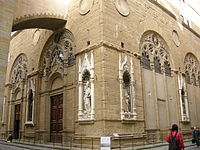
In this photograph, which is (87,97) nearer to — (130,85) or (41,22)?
(130,85)

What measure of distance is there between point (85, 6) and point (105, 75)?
5.05 metres

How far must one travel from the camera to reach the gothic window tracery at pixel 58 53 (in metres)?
14.4

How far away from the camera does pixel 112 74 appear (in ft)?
38.9

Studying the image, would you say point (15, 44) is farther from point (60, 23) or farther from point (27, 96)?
point (60, 23)

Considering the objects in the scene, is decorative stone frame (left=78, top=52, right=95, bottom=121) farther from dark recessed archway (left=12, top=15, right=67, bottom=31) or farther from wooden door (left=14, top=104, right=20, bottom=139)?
wooden door (left=14, top=104, right=20, bottom=139)

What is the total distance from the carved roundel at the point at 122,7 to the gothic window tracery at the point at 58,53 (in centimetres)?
358

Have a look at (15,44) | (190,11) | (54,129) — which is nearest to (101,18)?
(54,129)

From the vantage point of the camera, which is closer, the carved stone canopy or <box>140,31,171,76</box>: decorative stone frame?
<box>140,31,171,76</box>: decorative stone frame

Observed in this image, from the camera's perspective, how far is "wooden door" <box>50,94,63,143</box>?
14.4 m

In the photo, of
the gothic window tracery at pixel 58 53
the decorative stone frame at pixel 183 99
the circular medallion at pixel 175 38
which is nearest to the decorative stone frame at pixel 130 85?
the gothic window tracery at pixel 58 53

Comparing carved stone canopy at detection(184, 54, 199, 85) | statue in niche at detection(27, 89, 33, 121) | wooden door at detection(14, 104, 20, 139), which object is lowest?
wooden door at detection(14, 104, 20, 139)

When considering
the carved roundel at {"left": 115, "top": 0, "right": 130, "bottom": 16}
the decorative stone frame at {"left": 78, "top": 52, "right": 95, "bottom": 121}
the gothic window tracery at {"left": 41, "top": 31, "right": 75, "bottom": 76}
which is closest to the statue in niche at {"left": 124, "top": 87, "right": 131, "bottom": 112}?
the decorative stone frame at {"left": 78, "top": 52, "right": 95, "bottom": 121}

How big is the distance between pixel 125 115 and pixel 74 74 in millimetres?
3993

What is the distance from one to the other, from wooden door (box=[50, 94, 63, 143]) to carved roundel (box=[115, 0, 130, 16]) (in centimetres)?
664
